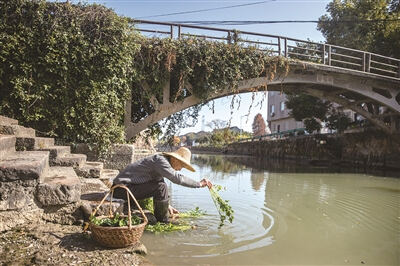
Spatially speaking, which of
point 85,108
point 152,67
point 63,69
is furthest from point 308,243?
point 152,67

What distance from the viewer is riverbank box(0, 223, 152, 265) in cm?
263

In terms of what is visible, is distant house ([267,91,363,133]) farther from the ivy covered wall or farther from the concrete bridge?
the ivy covered wall

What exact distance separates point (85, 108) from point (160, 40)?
3.27 metres

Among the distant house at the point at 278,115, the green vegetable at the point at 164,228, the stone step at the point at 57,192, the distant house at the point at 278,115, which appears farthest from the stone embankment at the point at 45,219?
the distant house at the point at 278,115

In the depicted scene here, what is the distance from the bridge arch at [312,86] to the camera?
9320mm

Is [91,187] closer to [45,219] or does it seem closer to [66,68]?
[45,219]

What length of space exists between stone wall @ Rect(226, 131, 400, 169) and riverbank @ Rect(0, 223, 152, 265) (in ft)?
58.0

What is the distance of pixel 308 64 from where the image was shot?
1208cm

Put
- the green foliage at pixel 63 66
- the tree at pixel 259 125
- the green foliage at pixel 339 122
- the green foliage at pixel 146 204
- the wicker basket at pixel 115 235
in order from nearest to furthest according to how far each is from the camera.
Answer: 1. the wicker basket at pixel 115 235
2. the green foliage at pixel 146 204
3. the green foliage at pixel 63 66
4. the green foliage at pixel 339 122
5. the tree at pixel 259 125

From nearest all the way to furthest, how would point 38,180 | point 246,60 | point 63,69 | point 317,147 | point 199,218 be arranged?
point 38,180 → point 199,218 → point 63,69 → point 246,60 → point 317,147

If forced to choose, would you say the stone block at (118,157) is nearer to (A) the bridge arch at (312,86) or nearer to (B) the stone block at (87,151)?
(B) the stone block at (87,151)

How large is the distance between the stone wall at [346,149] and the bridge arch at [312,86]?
160cm

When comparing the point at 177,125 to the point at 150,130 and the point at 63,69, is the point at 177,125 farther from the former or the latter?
the point at 63,69

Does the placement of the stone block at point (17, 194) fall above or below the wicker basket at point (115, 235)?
above
